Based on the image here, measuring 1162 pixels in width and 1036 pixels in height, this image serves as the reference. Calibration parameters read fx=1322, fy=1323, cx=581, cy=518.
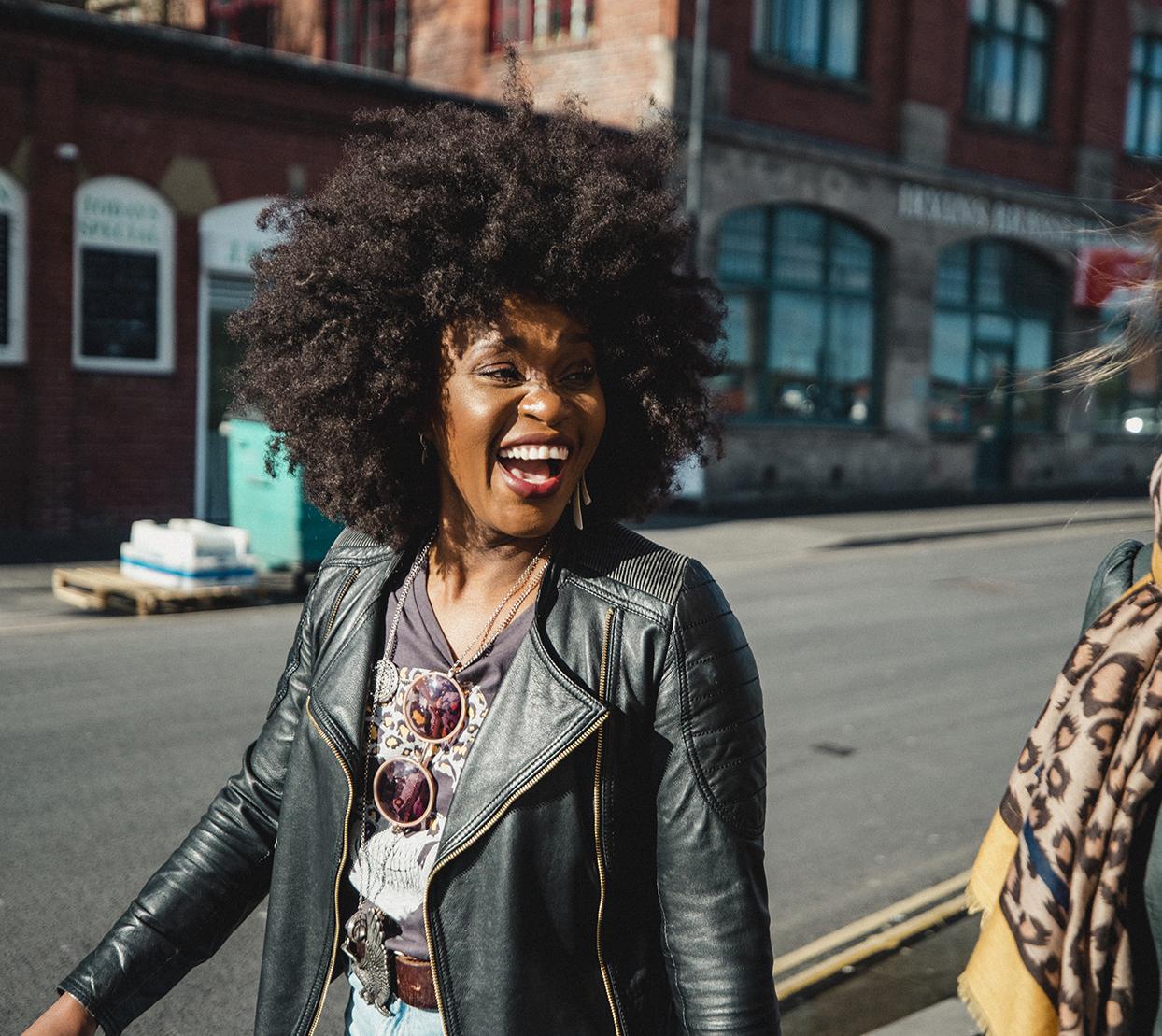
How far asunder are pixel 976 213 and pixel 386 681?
23020 mm

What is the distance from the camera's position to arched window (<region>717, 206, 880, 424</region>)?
65.4 ft

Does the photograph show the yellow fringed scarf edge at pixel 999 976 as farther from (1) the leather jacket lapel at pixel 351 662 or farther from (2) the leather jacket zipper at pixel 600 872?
(1) the leather jacket lapel at pixel 351 662

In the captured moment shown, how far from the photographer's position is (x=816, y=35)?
2058cm

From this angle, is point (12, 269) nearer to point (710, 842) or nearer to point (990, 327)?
point (710, 842)

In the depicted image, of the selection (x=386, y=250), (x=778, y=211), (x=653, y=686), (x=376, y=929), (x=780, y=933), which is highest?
(x=778, y=211)

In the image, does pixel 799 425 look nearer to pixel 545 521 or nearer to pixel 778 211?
pixel 778 211

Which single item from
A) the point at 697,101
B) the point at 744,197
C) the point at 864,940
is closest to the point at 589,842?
the point at 864,940

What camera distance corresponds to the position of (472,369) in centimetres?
199

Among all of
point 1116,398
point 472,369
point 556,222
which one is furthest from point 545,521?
point 1116,398

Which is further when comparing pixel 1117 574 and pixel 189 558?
pixel 189 558

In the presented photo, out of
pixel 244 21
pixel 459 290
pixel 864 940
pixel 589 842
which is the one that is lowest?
pixel 864 940

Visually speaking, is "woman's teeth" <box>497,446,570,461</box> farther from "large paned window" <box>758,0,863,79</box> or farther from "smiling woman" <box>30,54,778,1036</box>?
"large paned window" <box>758,0,863,79</box>

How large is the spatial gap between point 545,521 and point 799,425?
742 inches

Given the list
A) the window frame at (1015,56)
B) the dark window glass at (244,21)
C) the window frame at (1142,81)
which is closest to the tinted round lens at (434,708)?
the window frame at (1015,56)
